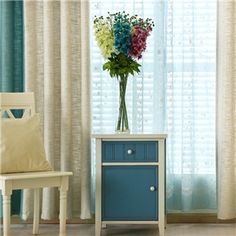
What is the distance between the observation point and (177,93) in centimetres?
433

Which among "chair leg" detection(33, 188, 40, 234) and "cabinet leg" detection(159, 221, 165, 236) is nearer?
"cabinet leg" detection(159, 221, 165, 236)

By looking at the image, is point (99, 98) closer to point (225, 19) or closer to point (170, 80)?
point (170, 80)

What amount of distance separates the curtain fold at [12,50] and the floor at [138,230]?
0.30 metres

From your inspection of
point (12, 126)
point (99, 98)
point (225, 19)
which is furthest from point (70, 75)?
point (225, 19)

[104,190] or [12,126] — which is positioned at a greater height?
[12,126]

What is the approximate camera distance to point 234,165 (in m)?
4.24

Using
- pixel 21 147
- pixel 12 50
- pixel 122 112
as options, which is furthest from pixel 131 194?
pixel 12 50

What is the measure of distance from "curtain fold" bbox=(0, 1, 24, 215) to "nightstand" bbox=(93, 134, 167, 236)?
814mm

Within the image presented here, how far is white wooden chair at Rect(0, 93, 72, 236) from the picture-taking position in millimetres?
3473

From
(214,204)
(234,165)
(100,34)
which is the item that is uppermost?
(100,34)

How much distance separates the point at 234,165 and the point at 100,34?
1312 millimetres

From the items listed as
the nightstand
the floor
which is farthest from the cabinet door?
the floor

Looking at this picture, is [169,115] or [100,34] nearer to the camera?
[100,34]

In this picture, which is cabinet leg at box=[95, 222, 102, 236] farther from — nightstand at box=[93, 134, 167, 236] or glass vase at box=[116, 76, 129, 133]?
glass vase at box=[116, 76, 129, 133]
